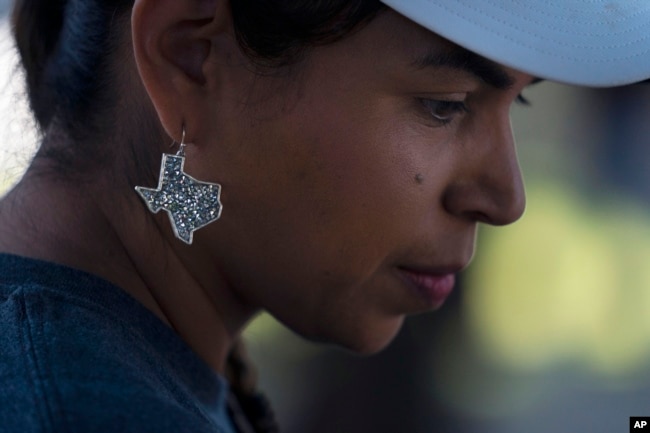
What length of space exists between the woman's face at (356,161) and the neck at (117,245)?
0.05 meters

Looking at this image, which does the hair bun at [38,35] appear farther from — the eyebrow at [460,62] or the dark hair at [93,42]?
Result: the eyebrow at [460,62]

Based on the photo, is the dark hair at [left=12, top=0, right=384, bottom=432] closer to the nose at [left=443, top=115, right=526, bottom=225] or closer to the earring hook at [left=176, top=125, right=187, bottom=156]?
the earring hook at [left=176, top=125, right=187, bottom=156]

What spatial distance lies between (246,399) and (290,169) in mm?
663

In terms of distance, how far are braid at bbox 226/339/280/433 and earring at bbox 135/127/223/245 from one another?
49 centimetres

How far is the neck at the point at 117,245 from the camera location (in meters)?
1.13

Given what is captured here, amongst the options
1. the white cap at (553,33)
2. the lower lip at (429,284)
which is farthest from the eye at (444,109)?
the lower lip at (429,284)

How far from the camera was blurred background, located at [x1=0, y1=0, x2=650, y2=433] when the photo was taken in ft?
12.4

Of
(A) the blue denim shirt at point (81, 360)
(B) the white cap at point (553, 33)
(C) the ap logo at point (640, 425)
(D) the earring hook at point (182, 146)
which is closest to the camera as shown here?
(A) the blue denim shirt at point (81, 360)

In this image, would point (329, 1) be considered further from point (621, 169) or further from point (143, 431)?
point (621, 169)

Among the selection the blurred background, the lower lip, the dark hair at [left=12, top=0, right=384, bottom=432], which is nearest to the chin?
the lower lip

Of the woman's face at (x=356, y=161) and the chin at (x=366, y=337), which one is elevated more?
the woman's face at (x=356, y=161)

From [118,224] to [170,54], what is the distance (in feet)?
0.73

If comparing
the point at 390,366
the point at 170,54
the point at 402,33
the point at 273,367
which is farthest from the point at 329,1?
the point at 273,367

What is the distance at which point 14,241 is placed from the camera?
112 centimetres
